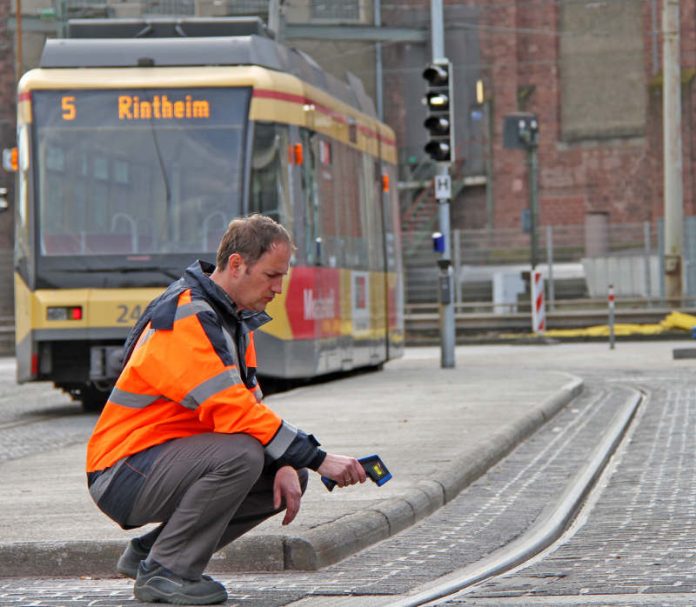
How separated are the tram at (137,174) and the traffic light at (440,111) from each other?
4890 millimetres

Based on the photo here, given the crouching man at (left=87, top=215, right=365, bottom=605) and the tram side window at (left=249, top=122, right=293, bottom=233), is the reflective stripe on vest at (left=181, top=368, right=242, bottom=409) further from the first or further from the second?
the tram side window at (left=249, top=122, right=293, bottom=233)

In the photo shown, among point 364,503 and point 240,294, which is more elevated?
point 240,294

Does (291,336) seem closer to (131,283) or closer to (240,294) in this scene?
(131,283)

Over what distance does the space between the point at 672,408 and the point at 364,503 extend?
833 cm

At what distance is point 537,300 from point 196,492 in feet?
87.8

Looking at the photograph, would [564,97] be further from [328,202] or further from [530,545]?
[530,545]

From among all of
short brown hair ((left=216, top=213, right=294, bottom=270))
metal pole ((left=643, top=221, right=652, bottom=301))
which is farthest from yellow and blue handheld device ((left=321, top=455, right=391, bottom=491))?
metal pole ((left=643, top=221, right=652, bottom=301))

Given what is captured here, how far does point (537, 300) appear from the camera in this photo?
3238cm

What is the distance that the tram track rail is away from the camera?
253 inches

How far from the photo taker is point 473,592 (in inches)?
255

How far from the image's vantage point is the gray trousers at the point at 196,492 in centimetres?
590

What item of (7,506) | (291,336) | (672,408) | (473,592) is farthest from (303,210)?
(473,592)

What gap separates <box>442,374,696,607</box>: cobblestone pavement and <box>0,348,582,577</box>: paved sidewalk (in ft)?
2.65

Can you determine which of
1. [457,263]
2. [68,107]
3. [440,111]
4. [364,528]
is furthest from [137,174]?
[457,263]
